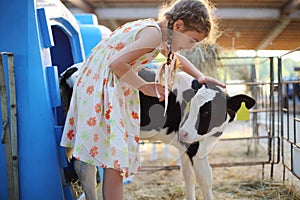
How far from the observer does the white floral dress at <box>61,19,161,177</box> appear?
1.76m

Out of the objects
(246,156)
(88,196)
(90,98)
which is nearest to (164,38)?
(90,98)

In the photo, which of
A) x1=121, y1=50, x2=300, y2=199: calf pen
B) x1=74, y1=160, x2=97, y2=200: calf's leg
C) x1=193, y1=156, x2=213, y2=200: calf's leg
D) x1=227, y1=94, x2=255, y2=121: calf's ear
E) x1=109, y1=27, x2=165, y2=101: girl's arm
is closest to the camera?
x1=109, y1=27, x2=165, y2=101: girl's arm

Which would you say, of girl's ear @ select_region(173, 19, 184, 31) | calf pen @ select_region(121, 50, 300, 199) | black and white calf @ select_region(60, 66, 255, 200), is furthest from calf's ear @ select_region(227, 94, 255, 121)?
girl's ear @ select_region(173, 19, 184, 31)

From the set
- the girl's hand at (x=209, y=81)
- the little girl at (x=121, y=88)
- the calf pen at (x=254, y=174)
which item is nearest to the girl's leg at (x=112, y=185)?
the little girl at (x=121, y=88)

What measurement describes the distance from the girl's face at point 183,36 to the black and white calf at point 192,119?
2.36ft

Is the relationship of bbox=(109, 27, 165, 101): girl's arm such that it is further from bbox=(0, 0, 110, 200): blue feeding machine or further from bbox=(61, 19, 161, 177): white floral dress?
bbox=(0, 0, 110, 200): blue feeding machine

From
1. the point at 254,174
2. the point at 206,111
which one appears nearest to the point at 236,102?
the point at 206,111

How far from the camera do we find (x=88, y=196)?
2184mm

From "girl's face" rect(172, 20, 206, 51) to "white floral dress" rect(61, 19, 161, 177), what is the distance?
9cm

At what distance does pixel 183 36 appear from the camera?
1.83 m

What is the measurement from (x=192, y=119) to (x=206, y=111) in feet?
0.35

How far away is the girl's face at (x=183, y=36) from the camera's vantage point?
5.96ft

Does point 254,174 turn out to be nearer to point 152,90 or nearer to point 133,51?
point 152,90

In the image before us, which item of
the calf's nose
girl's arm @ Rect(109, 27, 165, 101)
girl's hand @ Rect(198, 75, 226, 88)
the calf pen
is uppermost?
girl's arm @ Rect(109, 27, 165, 101)
